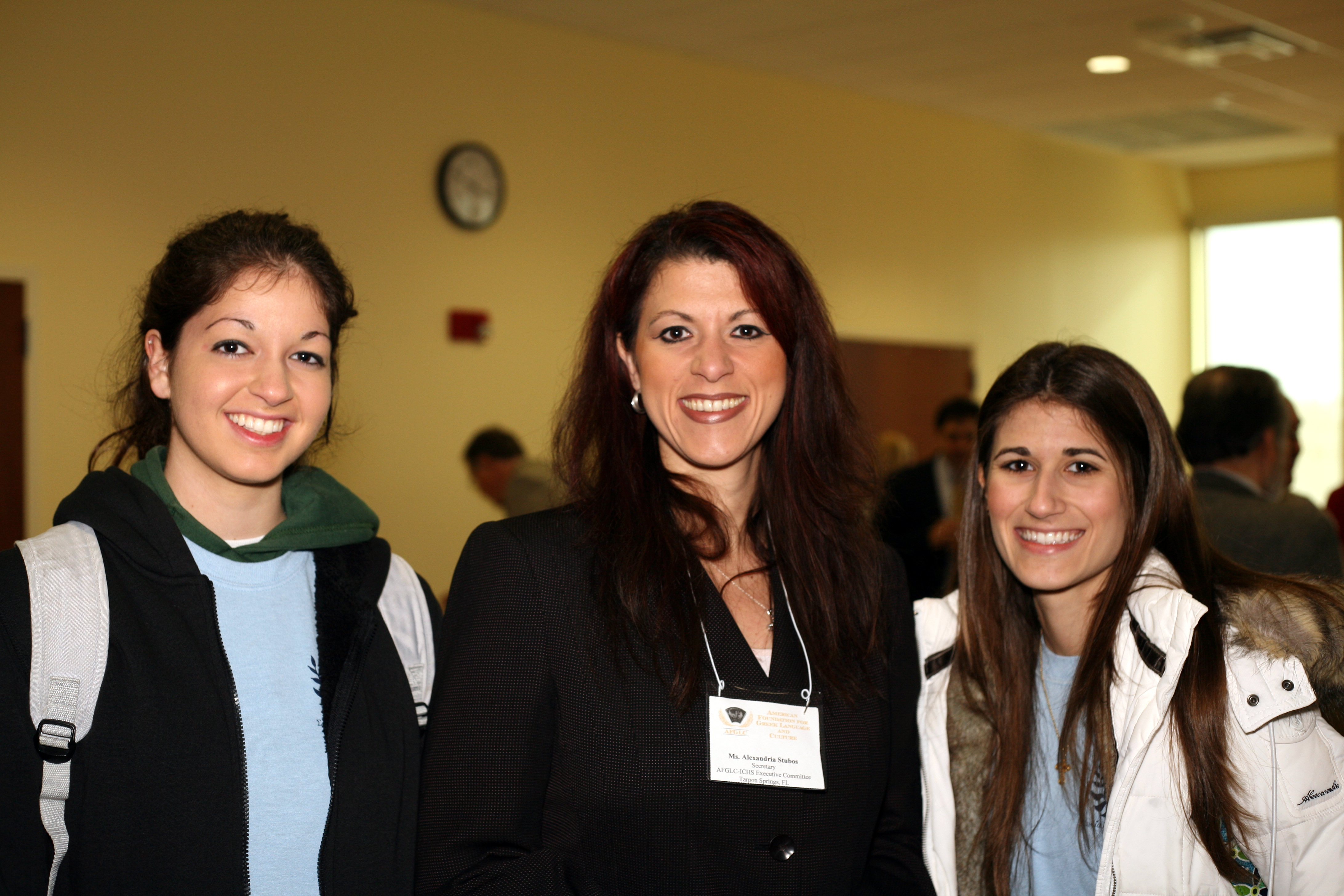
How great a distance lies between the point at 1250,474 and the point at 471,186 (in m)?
3.72

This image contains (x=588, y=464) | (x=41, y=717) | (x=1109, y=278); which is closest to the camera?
(x=41, y=717)

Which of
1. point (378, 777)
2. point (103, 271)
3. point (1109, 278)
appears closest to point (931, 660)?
point (378, 777)

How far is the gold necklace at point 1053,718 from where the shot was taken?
6.50ft

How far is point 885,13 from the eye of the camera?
5.86 m

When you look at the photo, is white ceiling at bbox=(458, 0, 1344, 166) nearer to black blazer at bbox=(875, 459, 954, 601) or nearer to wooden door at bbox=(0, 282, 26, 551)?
black blazer at bbox=(875, 459, 954, 601)

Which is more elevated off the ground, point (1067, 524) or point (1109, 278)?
point (1109, 278)

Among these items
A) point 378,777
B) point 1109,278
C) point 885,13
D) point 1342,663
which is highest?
point 885,13

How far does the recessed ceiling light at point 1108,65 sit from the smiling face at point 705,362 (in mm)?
5572

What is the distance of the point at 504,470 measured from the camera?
17.8 feet

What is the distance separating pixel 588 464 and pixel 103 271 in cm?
345

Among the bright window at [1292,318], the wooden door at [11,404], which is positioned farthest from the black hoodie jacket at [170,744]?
the bright window at [1292,318]

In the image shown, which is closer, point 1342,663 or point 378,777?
point 378,777

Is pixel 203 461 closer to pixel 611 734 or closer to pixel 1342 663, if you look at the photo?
pixel 611 734

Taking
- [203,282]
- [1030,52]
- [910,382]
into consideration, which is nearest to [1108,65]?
[1030,52]
